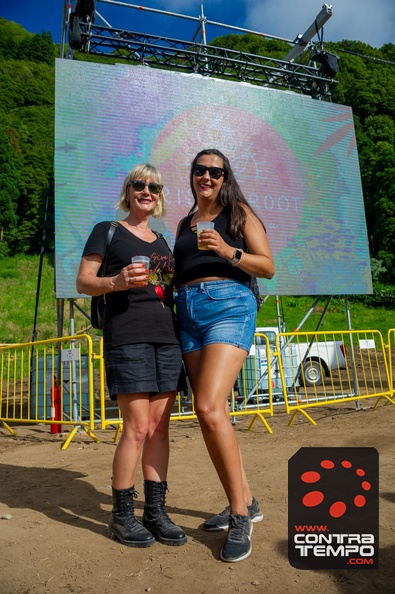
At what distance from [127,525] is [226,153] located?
6797mm

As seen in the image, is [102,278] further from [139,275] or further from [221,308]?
[221,308]

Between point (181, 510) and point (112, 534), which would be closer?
point (112, 534)

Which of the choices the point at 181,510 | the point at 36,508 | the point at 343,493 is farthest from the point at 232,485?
the point at 36,508

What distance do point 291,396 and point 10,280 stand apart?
25.2m

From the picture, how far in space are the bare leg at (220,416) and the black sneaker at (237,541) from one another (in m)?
0.04

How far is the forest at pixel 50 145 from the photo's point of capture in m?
35.3

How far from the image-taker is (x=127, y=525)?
2457 millimetres

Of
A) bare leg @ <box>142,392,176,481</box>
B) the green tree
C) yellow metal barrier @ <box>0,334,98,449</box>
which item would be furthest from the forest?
bare leg @ <box>142,392,176,481</box>

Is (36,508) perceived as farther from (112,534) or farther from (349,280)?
(349,280)

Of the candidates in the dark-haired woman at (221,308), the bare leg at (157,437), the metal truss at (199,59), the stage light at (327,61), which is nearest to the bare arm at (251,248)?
the dark-haired woman at (221,308)

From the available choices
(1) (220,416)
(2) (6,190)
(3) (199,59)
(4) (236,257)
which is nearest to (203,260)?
(4) (236,257)

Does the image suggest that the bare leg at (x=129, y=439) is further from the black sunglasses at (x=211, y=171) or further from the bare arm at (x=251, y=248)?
the black sunglasses at (x=211, y=171)

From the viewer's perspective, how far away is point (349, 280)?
8.63 m

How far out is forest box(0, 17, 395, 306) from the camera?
35.3m
